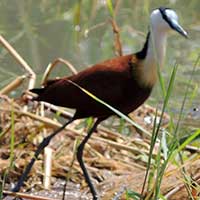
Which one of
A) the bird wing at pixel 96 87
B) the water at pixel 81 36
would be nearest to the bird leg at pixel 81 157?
the bird wing at pixel 96 87

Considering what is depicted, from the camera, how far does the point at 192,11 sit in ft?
26.2

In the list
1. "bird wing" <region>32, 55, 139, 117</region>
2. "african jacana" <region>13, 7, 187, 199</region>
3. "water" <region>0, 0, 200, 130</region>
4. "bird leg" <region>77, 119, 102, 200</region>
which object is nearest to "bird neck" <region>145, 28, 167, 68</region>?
"african jacana" <region>13, 7, 187, 199</region>

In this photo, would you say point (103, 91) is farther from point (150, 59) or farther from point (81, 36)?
point (81, 36)

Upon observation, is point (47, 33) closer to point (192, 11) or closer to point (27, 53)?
point (27, 53)

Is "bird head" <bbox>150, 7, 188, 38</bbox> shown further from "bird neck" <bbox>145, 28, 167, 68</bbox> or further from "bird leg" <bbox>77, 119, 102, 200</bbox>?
"bird leg" <bbox>77, 119, 102, 200</bbox>

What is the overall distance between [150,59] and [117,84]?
0.21 m

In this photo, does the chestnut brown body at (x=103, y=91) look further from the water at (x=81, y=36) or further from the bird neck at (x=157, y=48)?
the water at (x=81, y=36)

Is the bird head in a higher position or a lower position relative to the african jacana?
higher

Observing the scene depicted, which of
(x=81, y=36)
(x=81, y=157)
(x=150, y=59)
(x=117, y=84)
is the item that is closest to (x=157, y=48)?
(x=150, y=59)

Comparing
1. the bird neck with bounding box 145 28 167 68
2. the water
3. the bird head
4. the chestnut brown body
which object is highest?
the bird head

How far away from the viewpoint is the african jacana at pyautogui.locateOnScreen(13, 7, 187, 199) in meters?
4.47

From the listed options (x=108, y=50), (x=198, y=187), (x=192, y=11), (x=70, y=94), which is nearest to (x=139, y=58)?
(x=70, y=94)

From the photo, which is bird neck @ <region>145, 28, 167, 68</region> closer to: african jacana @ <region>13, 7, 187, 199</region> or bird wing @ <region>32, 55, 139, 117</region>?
african jacana @ <region>13, 7, 187, 199</region>

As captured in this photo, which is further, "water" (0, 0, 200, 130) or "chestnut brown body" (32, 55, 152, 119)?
"water" (0, 0, 200, 130)
